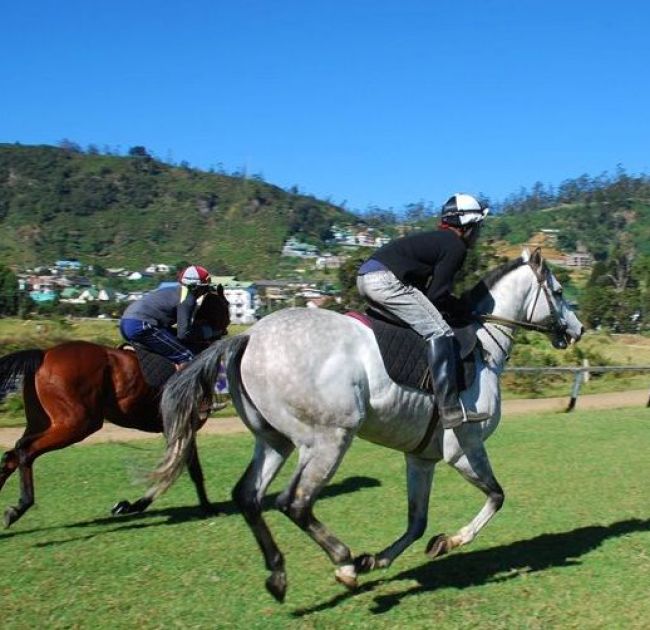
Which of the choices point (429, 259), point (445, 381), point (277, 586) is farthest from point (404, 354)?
point (277, 586)

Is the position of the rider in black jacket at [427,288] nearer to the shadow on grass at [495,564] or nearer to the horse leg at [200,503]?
the shadow on grass at [495,564]

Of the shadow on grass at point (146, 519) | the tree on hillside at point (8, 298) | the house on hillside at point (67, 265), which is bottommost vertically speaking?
the house on hillside at point (67, 265)

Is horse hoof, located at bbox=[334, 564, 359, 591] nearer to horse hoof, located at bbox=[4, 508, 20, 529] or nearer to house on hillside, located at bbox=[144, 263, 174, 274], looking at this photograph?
horse hoof, located at bbox=[4, 508, 20, 529]

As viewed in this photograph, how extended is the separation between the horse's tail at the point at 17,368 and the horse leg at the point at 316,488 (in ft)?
11.6

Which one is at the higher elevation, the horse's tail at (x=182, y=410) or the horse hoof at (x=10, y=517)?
the horse's tail at (x=182, y=410)

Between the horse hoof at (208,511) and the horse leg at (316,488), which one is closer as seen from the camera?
the horse leg at (316,488)

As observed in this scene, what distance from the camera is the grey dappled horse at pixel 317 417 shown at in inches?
220

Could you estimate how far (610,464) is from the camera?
37.5 ft

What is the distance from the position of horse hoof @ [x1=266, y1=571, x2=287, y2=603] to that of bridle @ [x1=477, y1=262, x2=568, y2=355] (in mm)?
2709

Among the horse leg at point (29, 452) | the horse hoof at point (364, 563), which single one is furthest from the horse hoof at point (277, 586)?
the horse leg at point (29, 452)

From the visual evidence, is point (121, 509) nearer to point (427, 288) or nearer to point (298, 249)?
point (427, 288)

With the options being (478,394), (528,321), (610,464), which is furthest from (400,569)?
(610,464)

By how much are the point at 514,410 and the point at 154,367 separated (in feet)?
40.3

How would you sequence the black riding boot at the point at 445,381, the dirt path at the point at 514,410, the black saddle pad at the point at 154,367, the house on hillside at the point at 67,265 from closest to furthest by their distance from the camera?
the black riding boot at the point at 445,381 < the black saddle pad at the point at 154,367 < the dirt path at the point at 514,410 < the house on hillside at the point at 67,265
